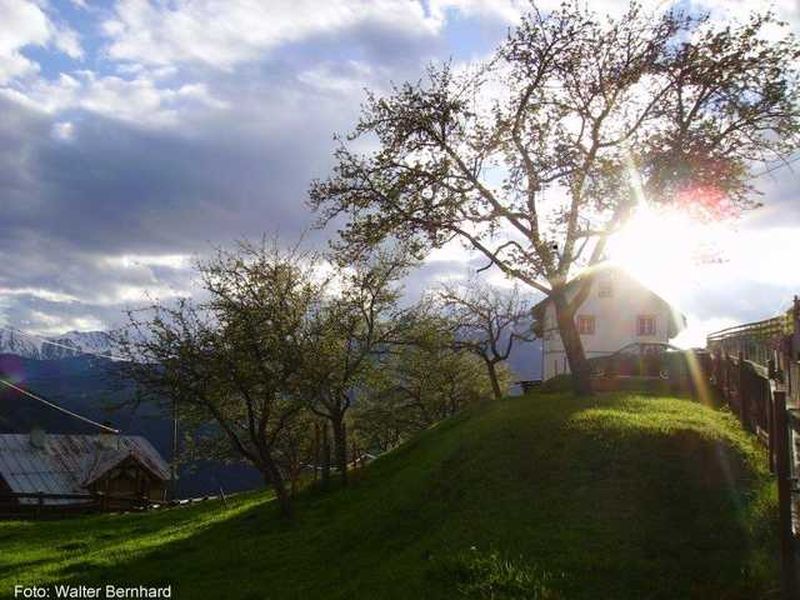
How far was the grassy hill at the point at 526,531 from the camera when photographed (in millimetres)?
10946

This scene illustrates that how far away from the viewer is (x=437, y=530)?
14312 mm

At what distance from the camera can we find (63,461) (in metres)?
61.4

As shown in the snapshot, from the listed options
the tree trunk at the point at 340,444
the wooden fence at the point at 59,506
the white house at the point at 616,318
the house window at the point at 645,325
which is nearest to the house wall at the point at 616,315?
the white house at the point at 616,318

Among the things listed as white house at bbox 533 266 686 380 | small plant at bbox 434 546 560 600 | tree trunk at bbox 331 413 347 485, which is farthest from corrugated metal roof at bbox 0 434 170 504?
small plant at bbox 434 546 560 600

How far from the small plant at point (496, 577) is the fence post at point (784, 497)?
292cm

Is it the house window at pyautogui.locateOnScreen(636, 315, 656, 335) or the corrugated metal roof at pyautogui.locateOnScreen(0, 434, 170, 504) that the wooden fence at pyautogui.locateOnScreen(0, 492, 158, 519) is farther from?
the house window at pyautogui.locateOnScreen(636, 315, 656, 335)

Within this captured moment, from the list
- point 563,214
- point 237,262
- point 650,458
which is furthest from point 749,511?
point 237,262

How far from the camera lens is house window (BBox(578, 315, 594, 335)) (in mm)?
64375

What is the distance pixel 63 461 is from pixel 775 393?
63503 mm

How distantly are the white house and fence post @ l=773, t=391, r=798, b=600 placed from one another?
179 feet

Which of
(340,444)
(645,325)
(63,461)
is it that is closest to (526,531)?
(340,444)

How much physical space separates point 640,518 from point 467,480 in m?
4.83

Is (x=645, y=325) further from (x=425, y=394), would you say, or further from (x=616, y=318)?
(x=425, y=394)

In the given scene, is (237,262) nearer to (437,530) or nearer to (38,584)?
(38,584)
